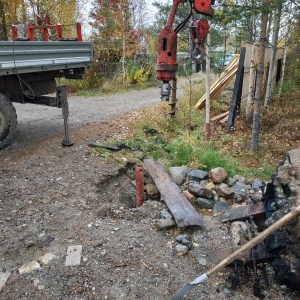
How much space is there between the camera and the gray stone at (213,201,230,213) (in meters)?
3.77

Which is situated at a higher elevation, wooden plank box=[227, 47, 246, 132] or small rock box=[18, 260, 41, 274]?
wooden plank box=[227, 47, 246, 132]

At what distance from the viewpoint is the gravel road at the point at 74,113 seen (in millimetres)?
6650

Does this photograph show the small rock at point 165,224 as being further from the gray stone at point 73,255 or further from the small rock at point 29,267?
the small rock at point 29,267

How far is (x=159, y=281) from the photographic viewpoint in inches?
104

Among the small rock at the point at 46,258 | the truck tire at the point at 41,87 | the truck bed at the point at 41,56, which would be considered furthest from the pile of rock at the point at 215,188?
the truck tire at the point at 41,87

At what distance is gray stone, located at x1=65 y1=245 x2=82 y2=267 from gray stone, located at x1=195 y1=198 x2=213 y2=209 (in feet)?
5.18

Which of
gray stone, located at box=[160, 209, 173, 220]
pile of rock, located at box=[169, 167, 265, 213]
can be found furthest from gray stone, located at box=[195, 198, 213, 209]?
gray stone, located at box=[160, 209, 173, 220]

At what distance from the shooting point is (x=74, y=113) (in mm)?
8625

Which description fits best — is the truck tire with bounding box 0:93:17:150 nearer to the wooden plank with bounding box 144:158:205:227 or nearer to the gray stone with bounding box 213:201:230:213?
the wooden plank with bounding box 144:158:205:227

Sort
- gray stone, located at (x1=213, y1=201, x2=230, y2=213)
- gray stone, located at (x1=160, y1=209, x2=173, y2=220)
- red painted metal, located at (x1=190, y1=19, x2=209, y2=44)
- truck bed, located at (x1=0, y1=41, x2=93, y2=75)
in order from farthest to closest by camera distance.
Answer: red painted metal, located at (x1=190, y1=19, x2=209, y2=44) < truck bed, located at (x1=0, y1=41, x2=93, y2=75) < gray stone, located at (x1=213, y1=201, x2=230, y2=213) < gray stone, located at (x1=160, y1=209, x2=173, y2=220)

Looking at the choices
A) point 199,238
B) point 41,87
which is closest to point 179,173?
point 199,238

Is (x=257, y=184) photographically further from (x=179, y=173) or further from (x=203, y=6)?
(x=203, y=6)

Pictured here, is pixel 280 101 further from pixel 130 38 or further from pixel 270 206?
pixel 130 38

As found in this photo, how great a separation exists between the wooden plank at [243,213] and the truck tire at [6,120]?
3856 millimetres
